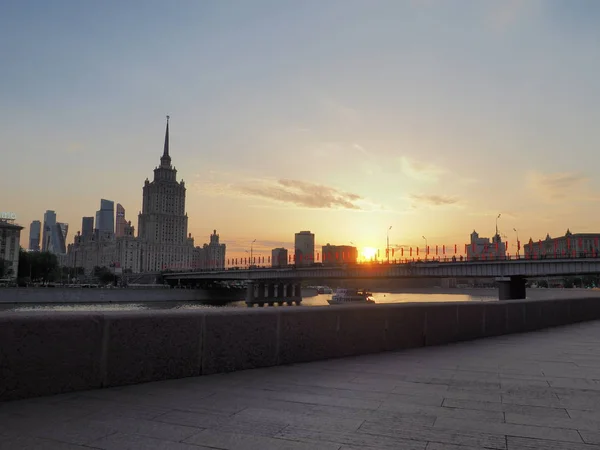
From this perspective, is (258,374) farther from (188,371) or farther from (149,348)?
(149,348)

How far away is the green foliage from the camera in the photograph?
6107 inches

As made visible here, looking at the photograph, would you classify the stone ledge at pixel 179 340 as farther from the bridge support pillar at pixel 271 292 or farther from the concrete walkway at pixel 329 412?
the bridge support pillar at pixel 271 292

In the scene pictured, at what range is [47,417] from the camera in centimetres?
543

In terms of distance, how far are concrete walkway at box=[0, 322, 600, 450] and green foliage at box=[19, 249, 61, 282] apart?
16609cm

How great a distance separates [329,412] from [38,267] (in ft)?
561

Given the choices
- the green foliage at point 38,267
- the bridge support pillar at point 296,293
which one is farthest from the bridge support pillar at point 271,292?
the green foliage at point 38,267

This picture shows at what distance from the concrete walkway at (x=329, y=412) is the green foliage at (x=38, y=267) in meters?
166

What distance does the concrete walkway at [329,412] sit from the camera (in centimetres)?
475

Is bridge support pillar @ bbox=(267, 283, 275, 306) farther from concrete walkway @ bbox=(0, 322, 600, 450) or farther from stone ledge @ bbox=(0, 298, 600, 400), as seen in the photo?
concrete walkway @ bbox=(0, 322, 600, 450)

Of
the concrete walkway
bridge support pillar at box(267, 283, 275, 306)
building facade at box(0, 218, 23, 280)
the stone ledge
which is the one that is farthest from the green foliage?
the concrete walkway

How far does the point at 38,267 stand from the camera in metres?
155

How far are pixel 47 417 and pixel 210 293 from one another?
149 metres

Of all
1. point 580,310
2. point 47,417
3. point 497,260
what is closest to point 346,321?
point 47,417

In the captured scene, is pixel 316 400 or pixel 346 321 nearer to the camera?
pixel 316 400
